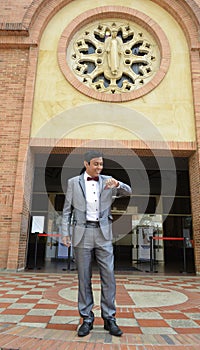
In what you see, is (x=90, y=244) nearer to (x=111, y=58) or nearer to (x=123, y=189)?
(x=123, y=189)

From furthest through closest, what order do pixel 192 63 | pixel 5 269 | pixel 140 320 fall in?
pixel 192 63 → pixel 5 269 → pixel 140 320

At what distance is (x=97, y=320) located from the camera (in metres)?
2.89

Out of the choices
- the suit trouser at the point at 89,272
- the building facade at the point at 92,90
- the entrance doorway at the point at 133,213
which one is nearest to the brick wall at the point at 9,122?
the building facade at the point at 92,90

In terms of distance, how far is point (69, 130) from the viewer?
7832 millimetres

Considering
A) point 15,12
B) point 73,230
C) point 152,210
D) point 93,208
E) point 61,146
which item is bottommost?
point 73,230

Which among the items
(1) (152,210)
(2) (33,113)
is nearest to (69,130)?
(2) (33,113)

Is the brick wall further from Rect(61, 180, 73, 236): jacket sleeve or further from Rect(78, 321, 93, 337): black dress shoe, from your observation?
Rect(78, 321, 93, 337): black dress shoe

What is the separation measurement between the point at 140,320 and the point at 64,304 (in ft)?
3.74

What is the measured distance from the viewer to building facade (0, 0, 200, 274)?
25.2 ft

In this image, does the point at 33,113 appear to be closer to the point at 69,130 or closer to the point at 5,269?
the point at 69,130

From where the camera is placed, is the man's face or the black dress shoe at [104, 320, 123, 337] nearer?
the black dress shoe at [104, 320, 123, 337]

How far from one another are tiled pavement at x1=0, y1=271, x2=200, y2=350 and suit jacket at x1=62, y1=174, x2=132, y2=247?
0.84 meters

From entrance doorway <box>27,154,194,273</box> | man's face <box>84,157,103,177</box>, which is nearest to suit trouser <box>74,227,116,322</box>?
man's face <box>84,157,103,177</box>

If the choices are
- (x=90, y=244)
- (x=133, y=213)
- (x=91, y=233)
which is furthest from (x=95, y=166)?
(x=133, y=213)
